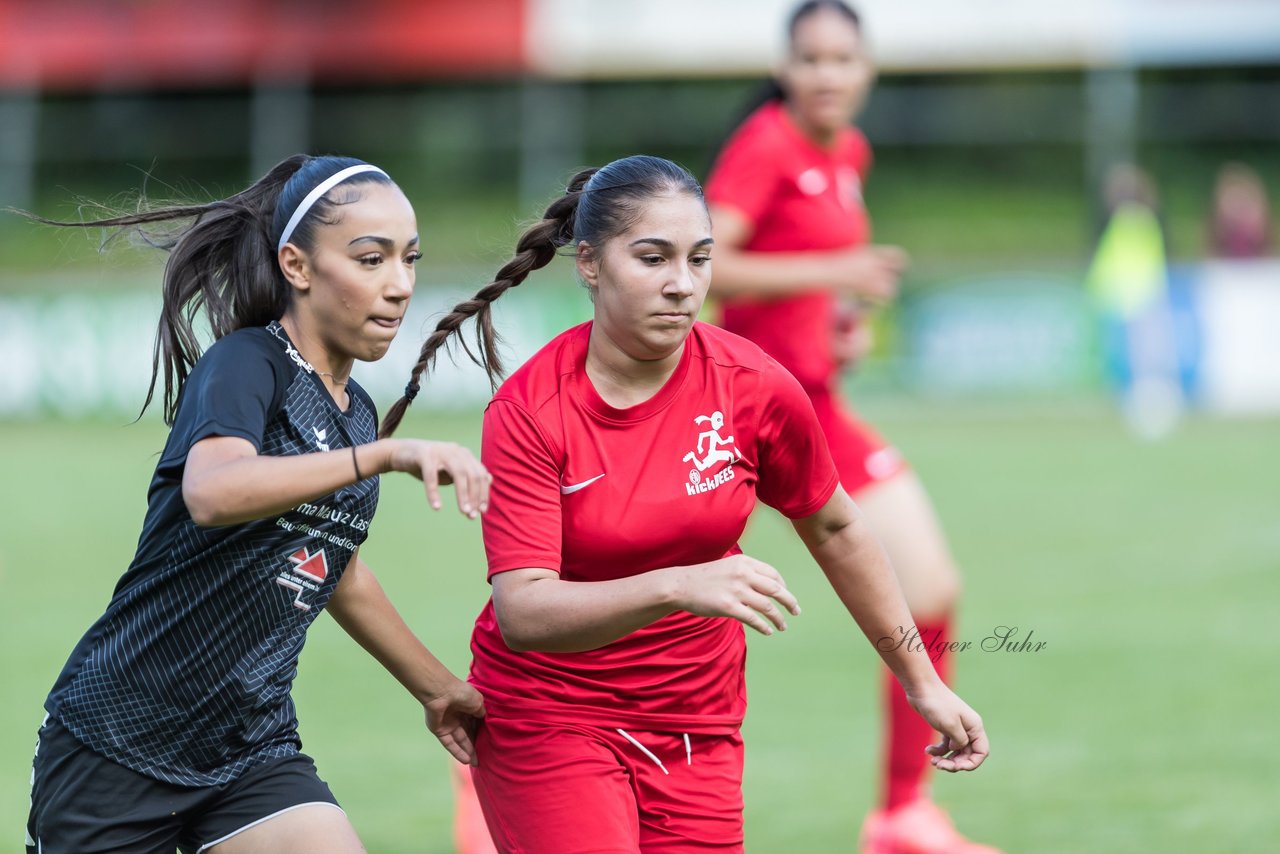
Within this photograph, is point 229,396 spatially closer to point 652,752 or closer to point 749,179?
point 652,752

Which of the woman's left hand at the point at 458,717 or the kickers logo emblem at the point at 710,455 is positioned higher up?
the kickers logo emblem at the point at 710,455

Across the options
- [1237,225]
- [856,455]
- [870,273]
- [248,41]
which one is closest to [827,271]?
[870,273]

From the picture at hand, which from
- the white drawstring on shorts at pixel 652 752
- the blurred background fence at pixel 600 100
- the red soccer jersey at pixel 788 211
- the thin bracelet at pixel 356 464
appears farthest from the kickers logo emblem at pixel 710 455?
the blurred background fence at pixel 600 100

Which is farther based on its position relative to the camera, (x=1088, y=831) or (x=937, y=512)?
(x=937, y=512)

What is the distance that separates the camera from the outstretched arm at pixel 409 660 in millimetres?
3605

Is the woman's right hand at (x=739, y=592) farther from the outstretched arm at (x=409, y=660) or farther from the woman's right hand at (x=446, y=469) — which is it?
the outstretched arm at (x=409, y=660)

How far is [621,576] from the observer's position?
3.41 meters

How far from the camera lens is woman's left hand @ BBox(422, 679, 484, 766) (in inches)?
141

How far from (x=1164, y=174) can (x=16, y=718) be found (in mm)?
22404

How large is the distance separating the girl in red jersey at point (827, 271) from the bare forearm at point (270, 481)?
7.96 ft

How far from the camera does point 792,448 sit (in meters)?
3.47

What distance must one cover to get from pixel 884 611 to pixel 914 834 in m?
1.58

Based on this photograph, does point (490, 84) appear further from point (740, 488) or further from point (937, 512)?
point (740, 488)

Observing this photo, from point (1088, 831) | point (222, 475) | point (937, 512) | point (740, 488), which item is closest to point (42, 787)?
point (222, 475)
